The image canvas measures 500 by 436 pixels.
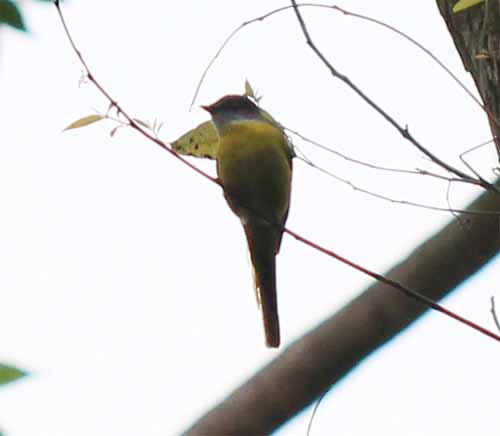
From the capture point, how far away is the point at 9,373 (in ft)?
4.59

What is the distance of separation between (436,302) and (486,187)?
0.30 m

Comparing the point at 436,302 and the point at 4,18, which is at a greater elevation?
the point at 4,18

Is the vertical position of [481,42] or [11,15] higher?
[11,15]

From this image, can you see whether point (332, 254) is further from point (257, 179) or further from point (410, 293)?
point (257, 179)

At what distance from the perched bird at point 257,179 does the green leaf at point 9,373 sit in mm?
1748

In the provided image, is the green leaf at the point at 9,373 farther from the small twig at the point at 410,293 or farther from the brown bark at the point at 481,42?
the brown bark at the point at 481,42

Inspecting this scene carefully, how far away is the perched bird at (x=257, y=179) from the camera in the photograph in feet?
10.4

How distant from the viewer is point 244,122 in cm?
344

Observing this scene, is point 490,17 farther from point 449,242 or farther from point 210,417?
point 210,417

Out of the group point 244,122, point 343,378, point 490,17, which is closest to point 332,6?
point 490,17

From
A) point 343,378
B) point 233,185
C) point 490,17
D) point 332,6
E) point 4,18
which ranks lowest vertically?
point 233,185

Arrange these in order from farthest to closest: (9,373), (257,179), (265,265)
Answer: (257,179) < (265,265) < (9,373)

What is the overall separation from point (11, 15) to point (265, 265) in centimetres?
172

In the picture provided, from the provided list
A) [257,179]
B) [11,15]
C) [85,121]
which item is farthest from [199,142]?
[257,179]
